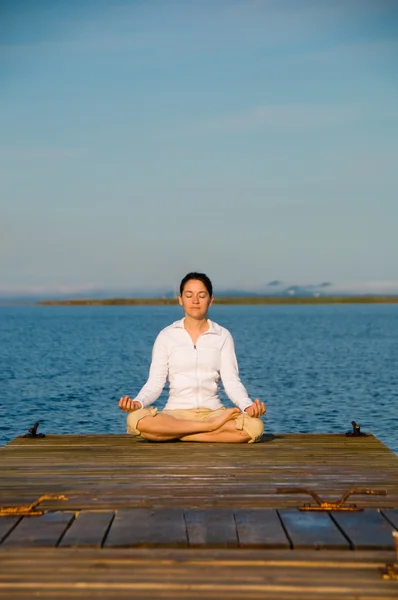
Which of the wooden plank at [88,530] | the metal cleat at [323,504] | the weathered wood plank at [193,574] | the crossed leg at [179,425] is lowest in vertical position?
the weathered wood plank at [193,574]

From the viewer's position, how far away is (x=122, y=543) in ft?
17.4

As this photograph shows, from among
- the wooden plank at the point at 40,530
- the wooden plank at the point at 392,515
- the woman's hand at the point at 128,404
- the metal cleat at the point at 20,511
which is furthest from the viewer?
the woman's hand at the point at 128,404

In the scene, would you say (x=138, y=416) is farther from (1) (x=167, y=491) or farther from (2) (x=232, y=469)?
(1) (x=167, y=491)

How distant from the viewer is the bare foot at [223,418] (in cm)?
882

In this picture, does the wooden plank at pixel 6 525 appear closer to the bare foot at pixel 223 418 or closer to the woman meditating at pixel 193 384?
the woman meditating at pixel 193 384

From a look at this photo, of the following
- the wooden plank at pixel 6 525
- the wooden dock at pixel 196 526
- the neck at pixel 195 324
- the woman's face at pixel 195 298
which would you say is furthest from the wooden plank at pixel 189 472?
the woman's face at pixel 195 298

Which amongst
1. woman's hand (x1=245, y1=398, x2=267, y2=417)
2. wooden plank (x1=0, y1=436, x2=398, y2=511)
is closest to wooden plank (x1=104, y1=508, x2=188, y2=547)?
wooden plank (x1=0, y1=436, x2=398, y2=511)

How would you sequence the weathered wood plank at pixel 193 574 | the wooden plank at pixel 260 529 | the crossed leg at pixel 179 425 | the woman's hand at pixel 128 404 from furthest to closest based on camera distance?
1. the crossed leg at pixel 179 425
2. the woman's hand at pixel 128 404
3. the wooden plank at pixel 260 529
4. the weathered wood plank at pixel 193 574

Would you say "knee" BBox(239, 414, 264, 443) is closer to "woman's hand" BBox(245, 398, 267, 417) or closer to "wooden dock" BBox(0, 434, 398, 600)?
"woman's hand" BBox(245, 398, 267, 417)

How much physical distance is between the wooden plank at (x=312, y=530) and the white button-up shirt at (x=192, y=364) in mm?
3142

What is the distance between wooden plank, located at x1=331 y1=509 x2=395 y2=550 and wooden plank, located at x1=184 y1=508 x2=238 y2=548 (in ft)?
2.50

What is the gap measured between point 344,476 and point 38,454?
3281mm

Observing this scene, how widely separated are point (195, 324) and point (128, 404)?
1.22 metres

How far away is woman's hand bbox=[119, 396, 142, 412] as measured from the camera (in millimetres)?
8547
